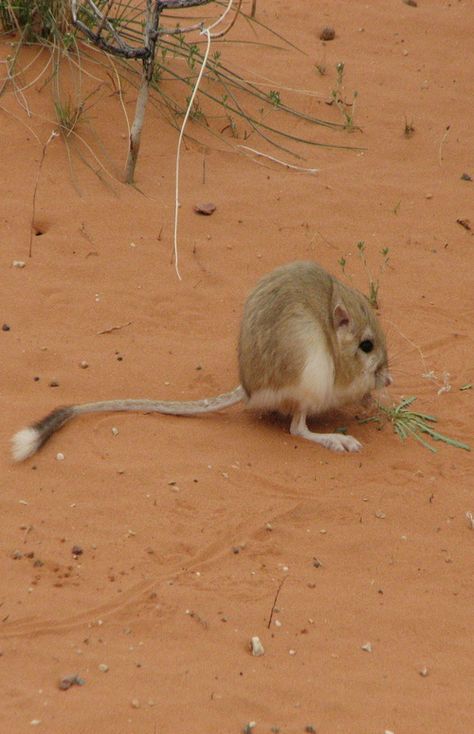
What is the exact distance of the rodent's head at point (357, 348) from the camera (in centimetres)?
551

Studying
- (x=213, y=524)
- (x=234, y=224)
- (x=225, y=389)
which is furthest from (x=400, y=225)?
(x=213, y=524)

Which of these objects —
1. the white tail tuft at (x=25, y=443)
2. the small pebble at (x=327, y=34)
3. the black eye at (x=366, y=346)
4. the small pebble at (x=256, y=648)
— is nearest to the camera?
the small pebble at (x=256, y=648)

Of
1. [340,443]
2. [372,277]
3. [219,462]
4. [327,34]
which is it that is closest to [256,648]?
[219,462]

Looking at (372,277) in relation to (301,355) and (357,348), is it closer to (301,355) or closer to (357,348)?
(357,348)

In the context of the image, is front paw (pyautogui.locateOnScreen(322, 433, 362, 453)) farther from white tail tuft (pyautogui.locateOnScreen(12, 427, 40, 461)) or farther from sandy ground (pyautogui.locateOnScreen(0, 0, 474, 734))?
white tail tuft (pyautogui.locateOnScreen(12, 427, 40, 461))

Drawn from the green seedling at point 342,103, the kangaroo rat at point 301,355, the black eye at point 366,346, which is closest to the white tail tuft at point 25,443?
the kangaroo rat at point 301,355

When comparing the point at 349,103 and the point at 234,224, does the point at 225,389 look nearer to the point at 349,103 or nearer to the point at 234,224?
Answer: the point at 234,224

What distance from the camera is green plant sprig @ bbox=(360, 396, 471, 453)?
18.4 feet

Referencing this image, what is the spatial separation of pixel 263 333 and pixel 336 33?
615 centimetres

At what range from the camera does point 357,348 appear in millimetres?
5562

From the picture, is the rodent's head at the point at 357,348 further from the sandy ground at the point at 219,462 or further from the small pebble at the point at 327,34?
the small pebble at the point at 327,34

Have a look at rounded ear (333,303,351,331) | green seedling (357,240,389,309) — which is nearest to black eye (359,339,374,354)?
rounded ear (333,303,351,331)

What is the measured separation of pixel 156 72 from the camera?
8.52 m

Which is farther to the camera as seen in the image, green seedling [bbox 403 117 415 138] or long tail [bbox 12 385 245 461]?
green seedling [bbox 403 117 415 138]
